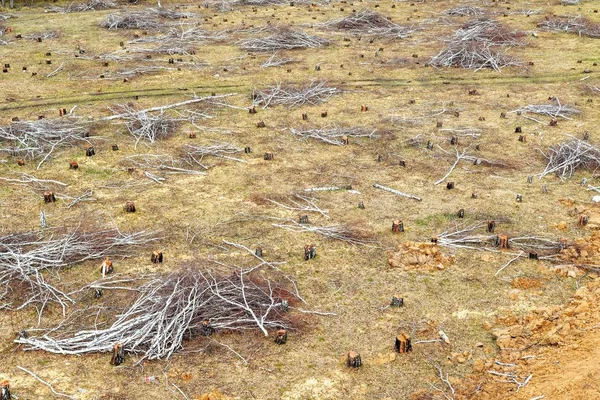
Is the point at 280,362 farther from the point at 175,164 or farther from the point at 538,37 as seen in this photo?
the point at 538,37

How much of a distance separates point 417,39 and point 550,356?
12.1 metres

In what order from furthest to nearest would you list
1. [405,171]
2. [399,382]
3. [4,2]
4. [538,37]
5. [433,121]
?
[4,2]
[538,37]
[433,121]
[405,171]
[399,382]

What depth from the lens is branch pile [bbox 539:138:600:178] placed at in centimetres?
857

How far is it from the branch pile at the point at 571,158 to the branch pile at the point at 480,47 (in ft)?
15.0

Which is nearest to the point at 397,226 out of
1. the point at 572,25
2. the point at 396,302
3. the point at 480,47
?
the point at 396,302

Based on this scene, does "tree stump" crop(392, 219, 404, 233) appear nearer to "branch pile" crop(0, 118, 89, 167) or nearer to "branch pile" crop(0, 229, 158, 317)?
"branch pile" crop(0, 229, 158, 317)

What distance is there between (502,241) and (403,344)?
82.5 inches

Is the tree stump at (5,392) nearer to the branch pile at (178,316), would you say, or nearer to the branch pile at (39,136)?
the branch pile at (178,316)

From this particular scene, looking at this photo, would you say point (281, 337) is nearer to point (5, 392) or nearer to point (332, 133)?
point (5, 392)

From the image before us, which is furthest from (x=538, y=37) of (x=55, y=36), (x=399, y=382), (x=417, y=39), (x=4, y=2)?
(x=4, y=2)

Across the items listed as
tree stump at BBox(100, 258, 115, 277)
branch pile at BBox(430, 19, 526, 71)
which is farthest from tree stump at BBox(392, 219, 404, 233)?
branch pile at BBox(430, 19, 526, 71)

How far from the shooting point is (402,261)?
6.52 metres

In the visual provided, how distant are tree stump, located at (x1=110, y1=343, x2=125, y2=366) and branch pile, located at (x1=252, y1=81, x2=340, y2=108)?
22.0ft

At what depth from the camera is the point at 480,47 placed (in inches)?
560
